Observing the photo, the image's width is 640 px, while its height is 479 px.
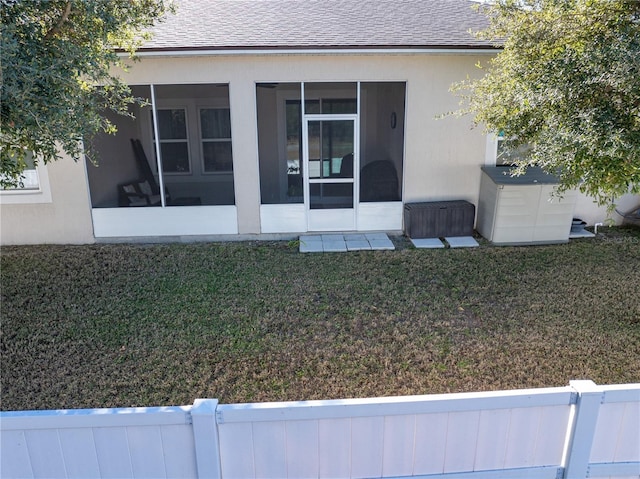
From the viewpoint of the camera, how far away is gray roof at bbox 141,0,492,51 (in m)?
7.27

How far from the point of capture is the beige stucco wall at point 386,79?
24.5 ft

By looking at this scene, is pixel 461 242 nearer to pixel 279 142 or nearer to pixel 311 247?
pixel 311 247

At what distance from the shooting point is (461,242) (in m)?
7.97

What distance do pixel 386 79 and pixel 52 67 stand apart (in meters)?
5.47

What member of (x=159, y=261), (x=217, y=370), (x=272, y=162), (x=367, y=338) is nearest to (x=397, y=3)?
(x=272, y=162)

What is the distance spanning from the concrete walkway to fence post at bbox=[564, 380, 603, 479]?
213 inches

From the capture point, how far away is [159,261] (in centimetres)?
724

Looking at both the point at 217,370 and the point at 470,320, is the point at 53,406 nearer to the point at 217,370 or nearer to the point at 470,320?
the point at 217,370

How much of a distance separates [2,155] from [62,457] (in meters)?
2.96

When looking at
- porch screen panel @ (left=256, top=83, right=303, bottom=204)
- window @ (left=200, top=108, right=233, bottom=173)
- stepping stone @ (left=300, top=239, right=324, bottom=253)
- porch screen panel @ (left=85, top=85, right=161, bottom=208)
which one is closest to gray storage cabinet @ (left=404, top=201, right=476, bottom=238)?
stepping stone @ (left=300, top=239, right=324, bottom=253)

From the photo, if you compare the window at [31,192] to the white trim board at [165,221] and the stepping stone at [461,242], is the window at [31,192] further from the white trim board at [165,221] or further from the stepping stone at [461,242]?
the stepping stone at [461,242]

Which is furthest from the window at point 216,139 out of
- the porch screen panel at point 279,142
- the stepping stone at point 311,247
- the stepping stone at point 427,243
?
the stepping stone at point 427,243

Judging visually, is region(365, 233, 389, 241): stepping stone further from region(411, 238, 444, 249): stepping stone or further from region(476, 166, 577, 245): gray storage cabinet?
region(476, 166, 577, 245): gray storage cabinet

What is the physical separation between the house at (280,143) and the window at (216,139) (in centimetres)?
4
